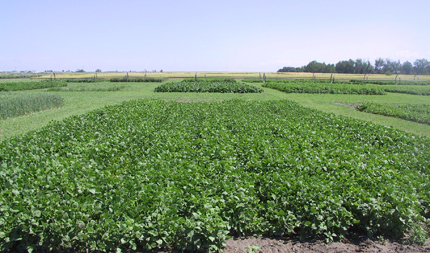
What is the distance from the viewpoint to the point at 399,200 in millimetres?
4035

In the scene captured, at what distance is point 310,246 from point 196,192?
1.61 meters

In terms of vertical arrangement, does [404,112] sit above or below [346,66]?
below

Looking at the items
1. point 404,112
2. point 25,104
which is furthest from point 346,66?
point 25,104

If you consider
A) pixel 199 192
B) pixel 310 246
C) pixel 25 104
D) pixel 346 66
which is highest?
pixel 346 66

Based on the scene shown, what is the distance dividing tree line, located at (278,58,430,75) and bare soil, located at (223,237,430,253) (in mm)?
35522

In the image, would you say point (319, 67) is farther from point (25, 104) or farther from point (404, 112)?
point (25, 104)

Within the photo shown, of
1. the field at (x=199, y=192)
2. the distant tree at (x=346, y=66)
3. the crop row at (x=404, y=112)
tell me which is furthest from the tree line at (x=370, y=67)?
the field at (x=199, y=192)

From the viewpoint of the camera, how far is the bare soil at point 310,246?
368 cm

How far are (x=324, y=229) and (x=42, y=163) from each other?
4.50 m

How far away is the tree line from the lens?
33.5m

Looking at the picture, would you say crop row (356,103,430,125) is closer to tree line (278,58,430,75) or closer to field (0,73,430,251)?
field (0,73,430,251)

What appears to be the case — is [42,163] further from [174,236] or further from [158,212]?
[174,236]

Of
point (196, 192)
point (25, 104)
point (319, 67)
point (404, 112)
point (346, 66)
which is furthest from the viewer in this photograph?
point (319, 67)

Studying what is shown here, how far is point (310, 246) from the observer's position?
3.76 meters
